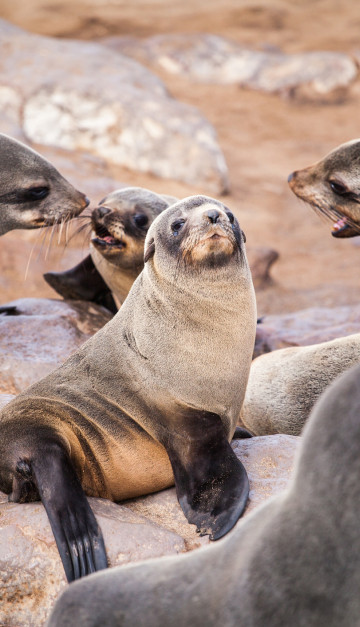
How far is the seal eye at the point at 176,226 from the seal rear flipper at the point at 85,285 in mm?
3054

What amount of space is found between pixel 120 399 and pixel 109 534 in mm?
739

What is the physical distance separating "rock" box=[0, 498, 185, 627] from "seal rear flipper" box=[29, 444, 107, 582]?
2.2 inches

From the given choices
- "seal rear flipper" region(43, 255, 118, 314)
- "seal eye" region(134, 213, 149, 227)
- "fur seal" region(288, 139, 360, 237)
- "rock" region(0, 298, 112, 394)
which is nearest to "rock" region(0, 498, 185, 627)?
"rock" region(0, 298, 112, 394)

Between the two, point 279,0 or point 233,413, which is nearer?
point 233,413

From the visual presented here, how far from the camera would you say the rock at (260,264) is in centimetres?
1061

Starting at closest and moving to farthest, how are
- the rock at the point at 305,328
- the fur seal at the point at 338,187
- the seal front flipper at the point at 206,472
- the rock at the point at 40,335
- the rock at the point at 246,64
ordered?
the seal front flipper at the point at 206,472 → the rock at the point at 40,335 → the fur seal at the point at 338,187 → the rock at the point at 305,328 → the rock at the point at 246,64

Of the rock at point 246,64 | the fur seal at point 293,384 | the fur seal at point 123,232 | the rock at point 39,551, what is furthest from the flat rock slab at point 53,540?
the rock at point 246,64

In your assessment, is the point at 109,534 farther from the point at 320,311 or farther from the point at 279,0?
the point at 279,0

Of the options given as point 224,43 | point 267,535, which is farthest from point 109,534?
point 224,43

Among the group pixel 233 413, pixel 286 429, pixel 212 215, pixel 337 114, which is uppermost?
pixel 212 215

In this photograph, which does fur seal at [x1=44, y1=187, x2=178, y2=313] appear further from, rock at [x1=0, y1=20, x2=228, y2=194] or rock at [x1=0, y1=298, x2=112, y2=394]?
rock at [x1=0, y1=20, x2=228, y2=194]

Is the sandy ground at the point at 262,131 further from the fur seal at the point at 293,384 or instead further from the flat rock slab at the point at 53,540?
the flat rock slab at the point at 53,540

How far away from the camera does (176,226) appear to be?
4.40 meters

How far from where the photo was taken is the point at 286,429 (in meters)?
5.33
